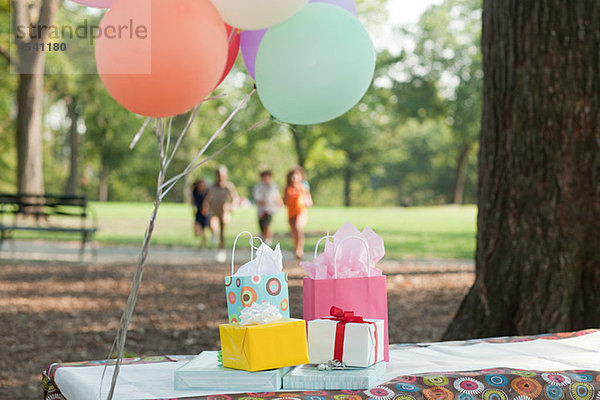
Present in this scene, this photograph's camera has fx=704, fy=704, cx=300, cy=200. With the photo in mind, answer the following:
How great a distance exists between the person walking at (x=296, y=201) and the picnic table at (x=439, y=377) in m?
8.04

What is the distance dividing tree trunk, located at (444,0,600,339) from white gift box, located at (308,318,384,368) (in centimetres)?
219

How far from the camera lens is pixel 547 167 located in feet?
13.2

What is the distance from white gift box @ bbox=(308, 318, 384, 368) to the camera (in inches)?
83.0

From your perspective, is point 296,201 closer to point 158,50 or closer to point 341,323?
point 341,323

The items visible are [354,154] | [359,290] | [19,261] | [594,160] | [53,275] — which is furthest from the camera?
[354,154]

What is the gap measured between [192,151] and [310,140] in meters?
7.90

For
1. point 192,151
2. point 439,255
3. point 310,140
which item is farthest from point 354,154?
point 439,255

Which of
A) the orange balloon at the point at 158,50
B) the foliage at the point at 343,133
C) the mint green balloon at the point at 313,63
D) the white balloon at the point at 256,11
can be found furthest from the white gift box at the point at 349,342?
the foliage at the point at 343,133

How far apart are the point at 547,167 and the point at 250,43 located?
2.17 meters

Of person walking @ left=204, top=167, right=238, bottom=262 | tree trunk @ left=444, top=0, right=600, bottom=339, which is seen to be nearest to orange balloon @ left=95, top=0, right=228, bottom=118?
tree trunk @ left=444, top=0, right=600, bottom=339

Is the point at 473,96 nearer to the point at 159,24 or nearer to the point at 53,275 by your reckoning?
the point at 53,275

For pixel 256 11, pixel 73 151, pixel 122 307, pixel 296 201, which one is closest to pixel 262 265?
pixel 256 11

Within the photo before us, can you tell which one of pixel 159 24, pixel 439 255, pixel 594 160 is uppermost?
pixel 159 24

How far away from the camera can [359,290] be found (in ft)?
7.46
